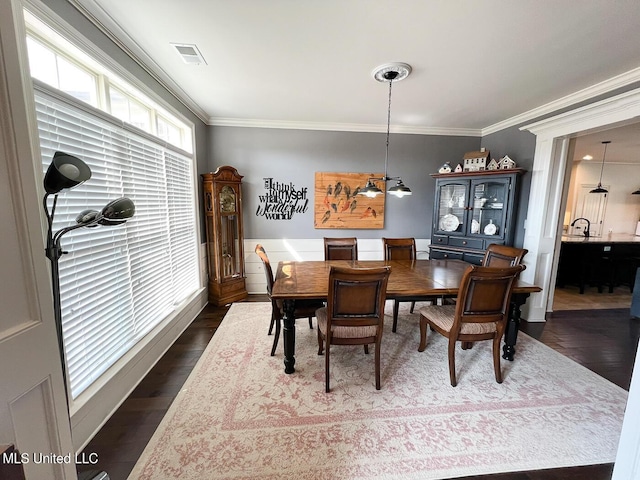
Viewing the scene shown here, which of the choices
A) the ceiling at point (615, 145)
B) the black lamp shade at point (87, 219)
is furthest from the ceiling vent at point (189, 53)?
the ceiling at point (615, 145)

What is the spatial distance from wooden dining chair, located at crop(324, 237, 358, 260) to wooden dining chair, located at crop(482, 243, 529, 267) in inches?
58.7

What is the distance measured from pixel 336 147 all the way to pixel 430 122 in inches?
55.6

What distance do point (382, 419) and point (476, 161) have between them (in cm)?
349

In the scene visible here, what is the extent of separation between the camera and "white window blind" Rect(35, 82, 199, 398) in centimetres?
145

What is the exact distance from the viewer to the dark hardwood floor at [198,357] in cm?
142

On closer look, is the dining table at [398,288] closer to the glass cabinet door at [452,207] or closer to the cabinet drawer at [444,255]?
the cabinet drawer at [444,255]

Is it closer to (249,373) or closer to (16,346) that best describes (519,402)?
(249,373)

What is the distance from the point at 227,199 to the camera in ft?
11.8

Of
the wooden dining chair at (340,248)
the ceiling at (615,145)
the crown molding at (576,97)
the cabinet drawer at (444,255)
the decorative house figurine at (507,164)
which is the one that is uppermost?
the crown molding at (576,97)

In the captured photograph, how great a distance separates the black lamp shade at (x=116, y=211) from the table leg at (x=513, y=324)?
2885mm

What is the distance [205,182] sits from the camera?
11.3 ft

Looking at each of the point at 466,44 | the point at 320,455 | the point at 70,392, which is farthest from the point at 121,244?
the point at 466,44

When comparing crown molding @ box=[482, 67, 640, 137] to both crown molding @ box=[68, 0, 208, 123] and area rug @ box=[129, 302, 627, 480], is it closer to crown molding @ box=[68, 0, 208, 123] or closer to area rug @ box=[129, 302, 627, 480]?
area rug @ box=[129, 302, 627, 480]

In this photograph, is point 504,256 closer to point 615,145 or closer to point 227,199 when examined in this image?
point 227,199
